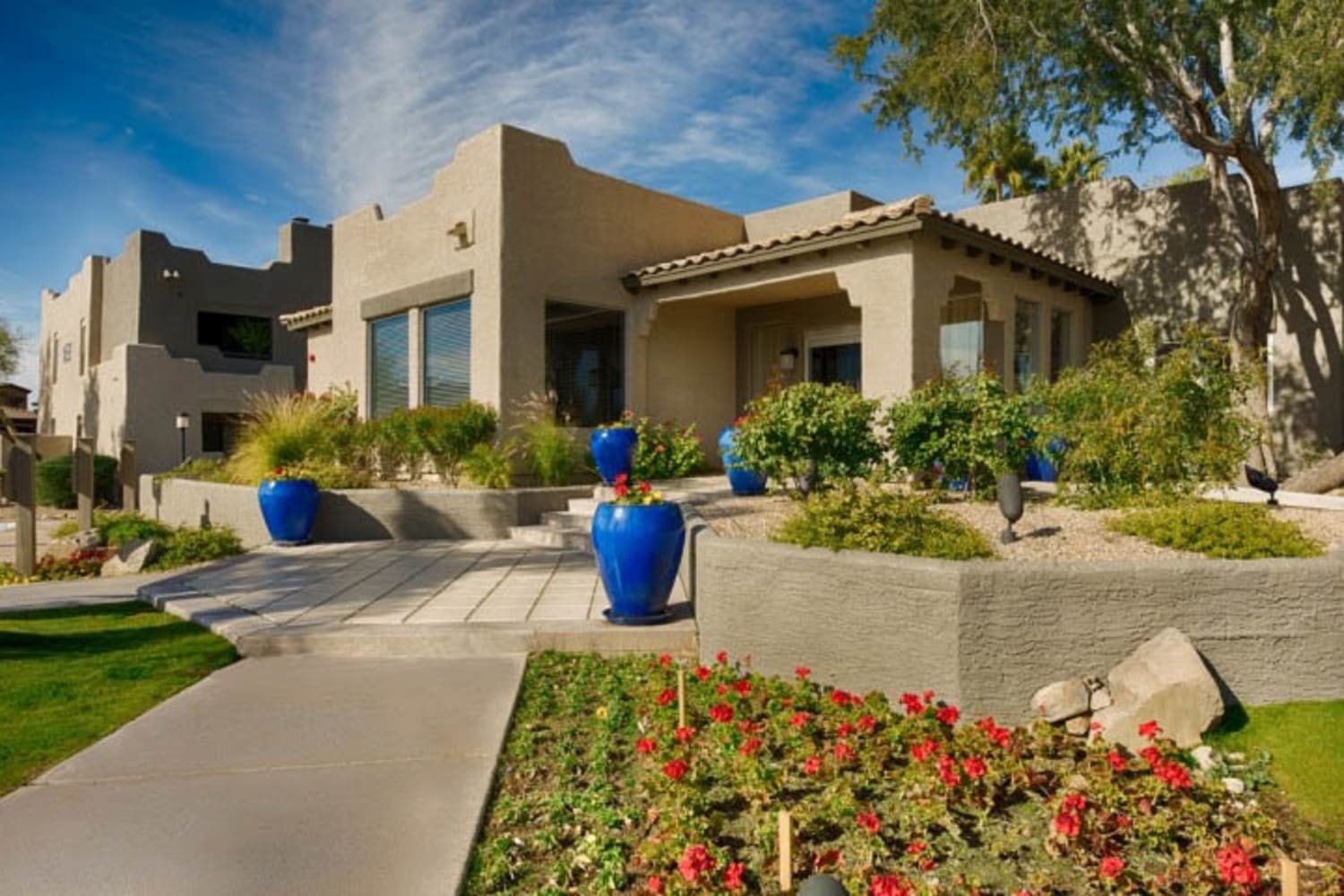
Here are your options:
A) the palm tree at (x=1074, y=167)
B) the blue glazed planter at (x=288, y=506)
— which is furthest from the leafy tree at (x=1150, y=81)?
the palm tree at (x=1074, y=167)

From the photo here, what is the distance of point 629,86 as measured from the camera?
11.0m

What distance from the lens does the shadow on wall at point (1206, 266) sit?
10.6m

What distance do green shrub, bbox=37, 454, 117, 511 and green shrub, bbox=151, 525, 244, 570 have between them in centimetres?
1235

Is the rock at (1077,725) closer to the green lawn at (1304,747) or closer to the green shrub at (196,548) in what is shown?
the green lawn at (1304,747)

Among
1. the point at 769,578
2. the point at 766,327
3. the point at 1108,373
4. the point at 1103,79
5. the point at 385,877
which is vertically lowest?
the point at 385,877

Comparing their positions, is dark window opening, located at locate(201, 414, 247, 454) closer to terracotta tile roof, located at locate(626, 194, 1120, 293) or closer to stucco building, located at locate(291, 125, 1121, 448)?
stucco building, located at locate(291, 125, 1121, 448)

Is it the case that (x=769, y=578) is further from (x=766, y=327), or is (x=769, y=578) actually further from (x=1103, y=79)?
(x=1103, y=79)

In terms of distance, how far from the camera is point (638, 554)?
4824 millimetres

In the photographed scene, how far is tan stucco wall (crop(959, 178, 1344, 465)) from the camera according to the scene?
10562mm

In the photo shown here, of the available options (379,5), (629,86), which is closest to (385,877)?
(379,5)

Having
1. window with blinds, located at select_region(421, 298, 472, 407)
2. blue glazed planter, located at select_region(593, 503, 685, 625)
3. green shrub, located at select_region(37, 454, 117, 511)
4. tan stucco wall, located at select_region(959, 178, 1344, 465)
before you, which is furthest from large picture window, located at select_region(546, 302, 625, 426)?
green shrub, located at select_region(37, 454, 117, 511)

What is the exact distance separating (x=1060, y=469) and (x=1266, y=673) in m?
2.89

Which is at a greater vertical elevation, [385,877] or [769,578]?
[769,578]

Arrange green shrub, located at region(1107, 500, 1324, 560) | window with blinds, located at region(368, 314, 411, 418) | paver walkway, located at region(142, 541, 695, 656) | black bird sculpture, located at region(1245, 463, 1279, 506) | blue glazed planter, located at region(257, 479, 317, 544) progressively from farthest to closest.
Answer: window with blinds, located at region(368, 314, 411, 418) < blue glazed planter, located at region(257, 479, 317, 544) < black bird sculpture, located at region(1245, 463, 1279, 506) < paver walkway, located at region(142, 541, 695, 656) < green shrub, located at region(1107, 500, 1324, 560)
